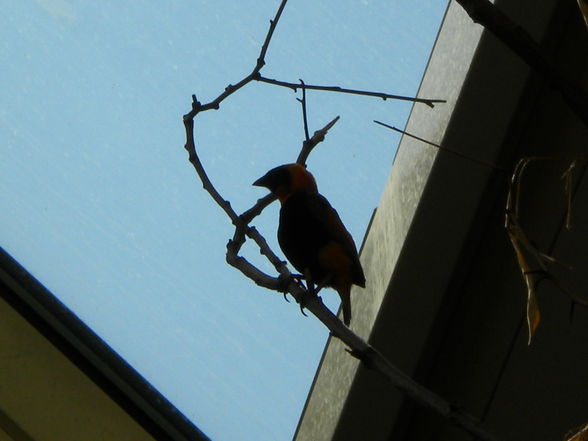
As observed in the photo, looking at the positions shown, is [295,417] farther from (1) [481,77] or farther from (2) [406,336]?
(1) [481,77]

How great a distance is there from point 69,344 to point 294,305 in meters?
0.72

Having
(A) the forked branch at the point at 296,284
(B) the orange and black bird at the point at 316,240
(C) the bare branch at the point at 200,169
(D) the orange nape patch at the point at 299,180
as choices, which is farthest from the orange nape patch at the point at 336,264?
Result: (C) the bare branch at the point at 200,169

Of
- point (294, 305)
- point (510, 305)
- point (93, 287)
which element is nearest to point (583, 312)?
point (510, 305)

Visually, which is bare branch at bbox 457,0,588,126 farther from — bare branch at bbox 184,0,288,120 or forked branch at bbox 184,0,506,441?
bare branch at bbox 184,0,288,120

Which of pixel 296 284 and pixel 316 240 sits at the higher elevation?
pixel 316 240

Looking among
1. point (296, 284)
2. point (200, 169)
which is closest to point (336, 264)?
point (296, 284)

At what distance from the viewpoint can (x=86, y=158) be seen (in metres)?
2.92

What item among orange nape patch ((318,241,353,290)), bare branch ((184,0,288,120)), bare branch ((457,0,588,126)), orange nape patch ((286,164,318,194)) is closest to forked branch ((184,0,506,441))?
bare branch ((184,0,288,120))

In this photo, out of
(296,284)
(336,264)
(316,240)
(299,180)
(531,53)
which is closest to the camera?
(531,53)

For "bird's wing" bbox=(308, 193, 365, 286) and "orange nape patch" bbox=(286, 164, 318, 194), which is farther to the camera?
"orange nape patch" bbox=(286, 164, 318, 194)

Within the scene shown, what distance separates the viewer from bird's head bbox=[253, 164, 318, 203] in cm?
292

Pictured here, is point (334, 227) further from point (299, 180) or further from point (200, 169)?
point (200, 169)

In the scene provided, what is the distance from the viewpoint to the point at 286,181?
9.68 feet

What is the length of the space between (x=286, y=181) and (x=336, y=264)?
1.34 feet
